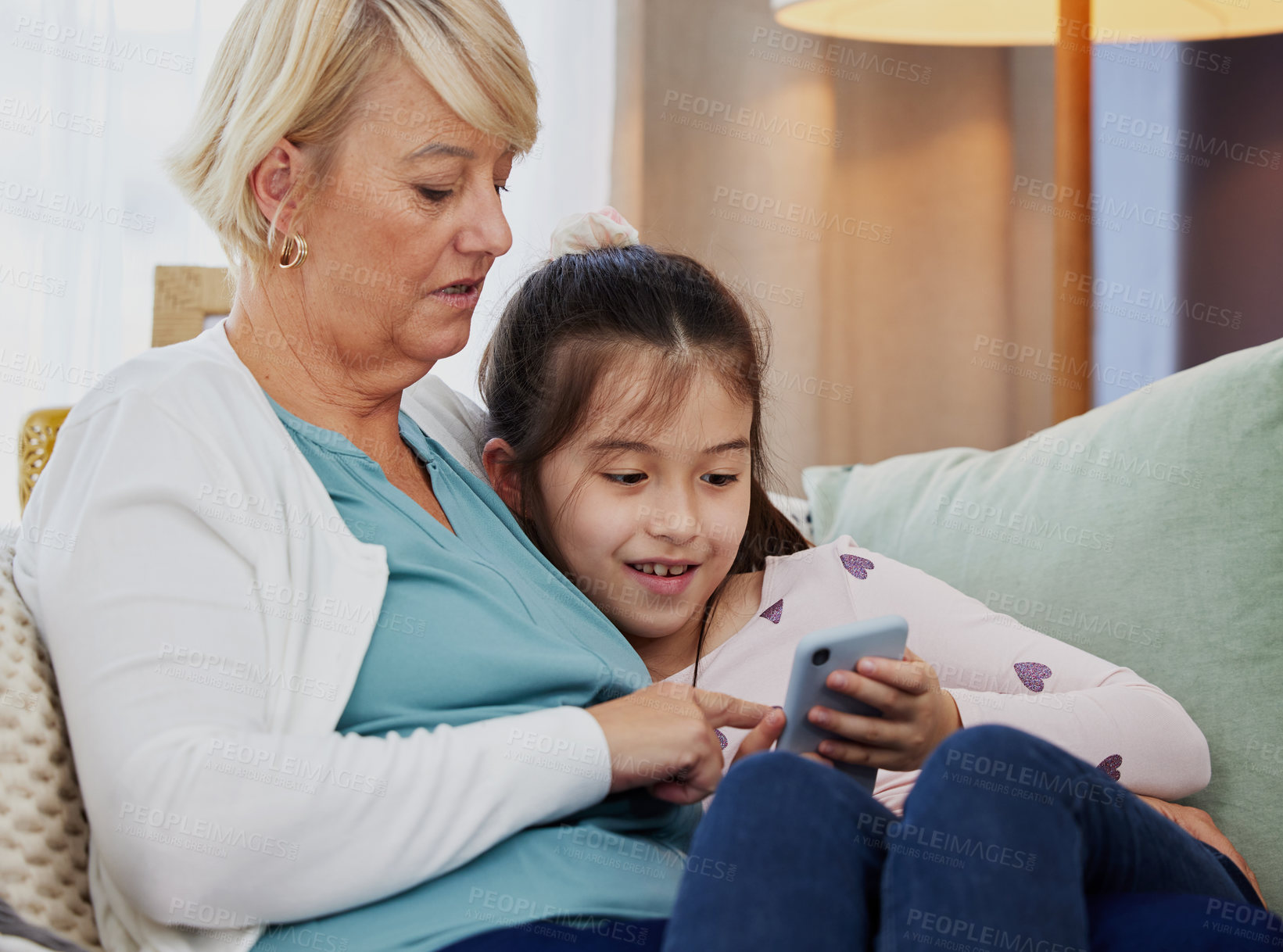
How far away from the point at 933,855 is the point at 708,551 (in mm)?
493

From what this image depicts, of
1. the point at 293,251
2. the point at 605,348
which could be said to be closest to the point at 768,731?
the point at 605,348

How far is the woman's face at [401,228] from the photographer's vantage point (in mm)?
955

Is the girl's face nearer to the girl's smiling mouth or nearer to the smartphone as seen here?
the girl's smiling mouth

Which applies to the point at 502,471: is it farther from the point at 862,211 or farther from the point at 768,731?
the point at 862,211

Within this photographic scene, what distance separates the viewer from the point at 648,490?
1128 mm

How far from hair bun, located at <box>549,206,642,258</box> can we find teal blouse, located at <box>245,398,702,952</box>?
1.42 ft

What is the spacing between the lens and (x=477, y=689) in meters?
0.85

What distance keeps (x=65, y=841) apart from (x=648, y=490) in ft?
1.90

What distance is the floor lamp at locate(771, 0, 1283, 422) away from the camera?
184 cm

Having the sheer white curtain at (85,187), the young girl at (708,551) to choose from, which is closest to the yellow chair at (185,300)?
the sheer white curtain at (85,187)

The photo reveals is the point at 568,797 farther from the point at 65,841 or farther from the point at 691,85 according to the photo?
the point at 691,85

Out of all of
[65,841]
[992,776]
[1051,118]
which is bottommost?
[65,841]

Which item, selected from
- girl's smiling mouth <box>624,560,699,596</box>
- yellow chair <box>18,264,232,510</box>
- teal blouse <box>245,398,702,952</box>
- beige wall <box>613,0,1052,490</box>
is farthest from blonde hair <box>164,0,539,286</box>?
beige wall <box>613,0,1052,490</box>

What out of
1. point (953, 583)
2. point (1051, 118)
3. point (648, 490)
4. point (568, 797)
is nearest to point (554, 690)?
point (568, 797)
